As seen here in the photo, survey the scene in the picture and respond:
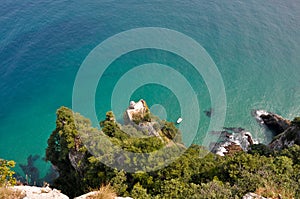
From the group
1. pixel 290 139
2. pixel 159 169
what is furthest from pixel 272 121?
pixel 159 169

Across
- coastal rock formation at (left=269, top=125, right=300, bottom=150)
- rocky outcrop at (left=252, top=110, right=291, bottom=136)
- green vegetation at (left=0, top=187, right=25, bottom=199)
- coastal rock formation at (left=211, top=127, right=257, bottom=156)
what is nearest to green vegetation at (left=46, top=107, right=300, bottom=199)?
coastal rock formation at (left=269, top=125, right=300, bottom=150)

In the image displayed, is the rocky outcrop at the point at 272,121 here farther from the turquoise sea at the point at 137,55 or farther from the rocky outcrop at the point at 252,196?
the rocky outcrop at the point at 252,196

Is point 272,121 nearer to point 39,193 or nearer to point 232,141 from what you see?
point 232,141

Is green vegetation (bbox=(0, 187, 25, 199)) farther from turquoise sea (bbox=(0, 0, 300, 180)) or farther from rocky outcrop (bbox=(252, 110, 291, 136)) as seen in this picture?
rocky outcrop (bbox=(252, 110, 291, 136))

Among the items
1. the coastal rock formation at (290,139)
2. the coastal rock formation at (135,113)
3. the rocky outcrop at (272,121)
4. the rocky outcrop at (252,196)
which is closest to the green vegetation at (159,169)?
the rocky outcrop at (252,196)

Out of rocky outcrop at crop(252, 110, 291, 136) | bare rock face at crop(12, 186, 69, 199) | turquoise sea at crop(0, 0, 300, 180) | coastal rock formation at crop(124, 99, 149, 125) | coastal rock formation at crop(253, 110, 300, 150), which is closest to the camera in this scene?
bare rock face at crop(12, 186, 69, 199)
